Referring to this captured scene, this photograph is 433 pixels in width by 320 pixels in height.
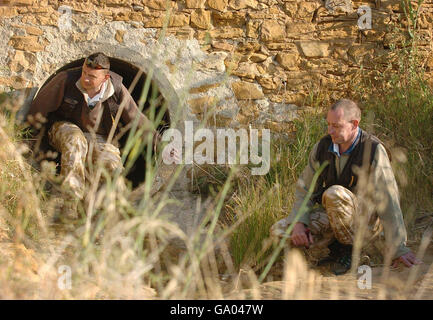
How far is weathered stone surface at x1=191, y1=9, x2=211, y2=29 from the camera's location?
5.54 metres

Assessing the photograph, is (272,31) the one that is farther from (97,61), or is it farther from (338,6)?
(97,61)

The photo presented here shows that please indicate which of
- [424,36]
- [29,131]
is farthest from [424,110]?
[29,131]

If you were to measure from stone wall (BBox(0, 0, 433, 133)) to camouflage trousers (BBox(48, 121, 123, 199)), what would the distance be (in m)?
0.53

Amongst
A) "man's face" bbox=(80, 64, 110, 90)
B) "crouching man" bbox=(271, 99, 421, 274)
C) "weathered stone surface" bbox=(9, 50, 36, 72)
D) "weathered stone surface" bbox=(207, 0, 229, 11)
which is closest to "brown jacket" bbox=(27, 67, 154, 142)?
"man's face" bbox=(80, 64, 110, 90)

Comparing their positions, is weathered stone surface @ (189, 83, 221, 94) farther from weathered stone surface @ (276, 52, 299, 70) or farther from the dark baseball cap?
the dark baseball cap

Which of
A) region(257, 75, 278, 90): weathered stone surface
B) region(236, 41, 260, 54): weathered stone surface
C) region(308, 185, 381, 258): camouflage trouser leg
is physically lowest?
region(308, 185, 381, 258): camouflage trouser leg

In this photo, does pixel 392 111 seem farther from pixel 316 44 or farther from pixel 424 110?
pixel 316 44

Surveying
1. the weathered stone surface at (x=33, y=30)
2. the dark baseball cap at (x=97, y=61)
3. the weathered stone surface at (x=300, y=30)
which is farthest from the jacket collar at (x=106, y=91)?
the weathered stone surface at (x=300, y=30)

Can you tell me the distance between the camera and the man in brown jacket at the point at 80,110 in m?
5.01

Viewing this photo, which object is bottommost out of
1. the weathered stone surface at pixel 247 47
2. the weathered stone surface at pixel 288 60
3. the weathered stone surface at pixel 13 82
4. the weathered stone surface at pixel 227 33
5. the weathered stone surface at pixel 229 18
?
the weathered stone surface at pixel 13 82

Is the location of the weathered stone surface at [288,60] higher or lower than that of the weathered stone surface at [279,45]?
lower

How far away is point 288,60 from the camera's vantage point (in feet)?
18.7

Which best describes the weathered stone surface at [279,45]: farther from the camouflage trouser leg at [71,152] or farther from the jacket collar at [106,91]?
the camouflage trouser leg at [71,152]

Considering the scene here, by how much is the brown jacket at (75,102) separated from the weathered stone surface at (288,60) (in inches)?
56.6
